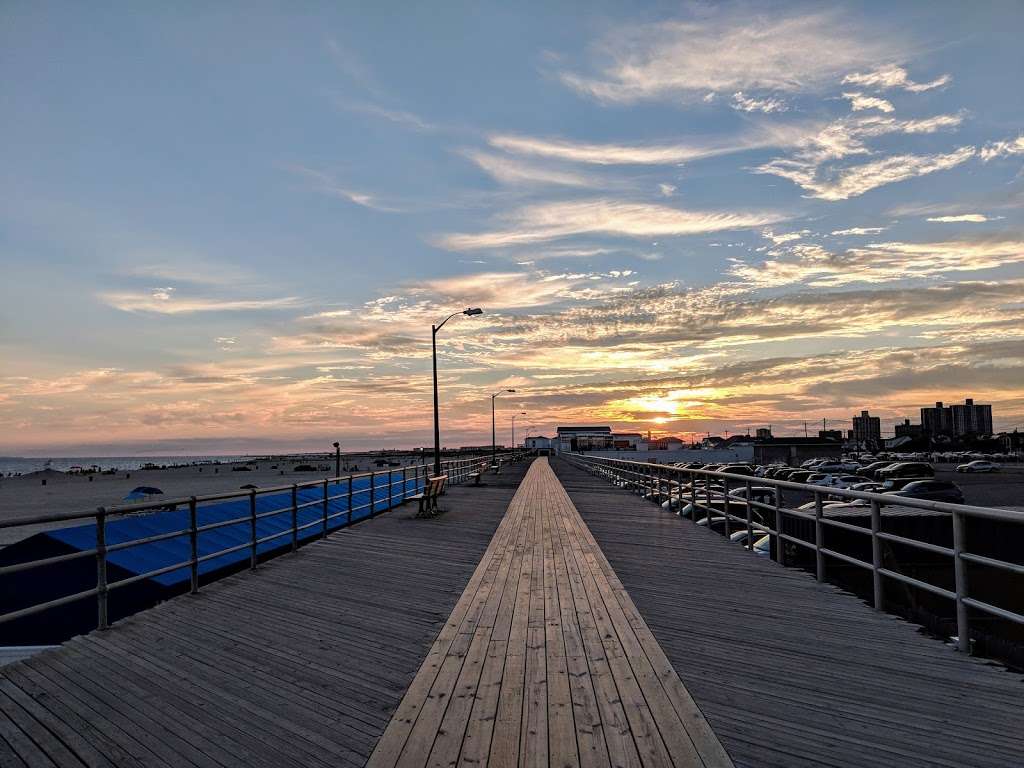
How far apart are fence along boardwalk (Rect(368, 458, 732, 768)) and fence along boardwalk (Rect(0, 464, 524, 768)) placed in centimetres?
29

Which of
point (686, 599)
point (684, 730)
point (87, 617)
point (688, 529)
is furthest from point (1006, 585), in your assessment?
point (87, 617)

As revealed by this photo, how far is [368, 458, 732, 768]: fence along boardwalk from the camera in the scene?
4367mm

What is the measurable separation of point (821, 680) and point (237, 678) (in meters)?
4.68

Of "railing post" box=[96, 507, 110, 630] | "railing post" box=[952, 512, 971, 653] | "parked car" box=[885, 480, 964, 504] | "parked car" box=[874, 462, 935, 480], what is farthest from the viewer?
"parked car" box=[874, 462, 935, 480]

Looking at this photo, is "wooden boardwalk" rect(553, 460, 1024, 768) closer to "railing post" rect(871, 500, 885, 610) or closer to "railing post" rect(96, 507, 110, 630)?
"railing post" rect(871, 500, 885, 610)

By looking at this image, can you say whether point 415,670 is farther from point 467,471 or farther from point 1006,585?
point 467,471

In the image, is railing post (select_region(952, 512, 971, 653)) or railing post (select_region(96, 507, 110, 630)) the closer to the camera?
railing post (select_region(952, 512, 971, 653))

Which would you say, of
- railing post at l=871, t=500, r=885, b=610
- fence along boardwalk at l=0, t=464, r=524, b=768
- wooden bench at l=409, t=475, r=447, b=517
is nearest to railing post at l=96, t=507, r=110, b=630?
fence along boardwalk at l=0, t=464, r=524, b=768

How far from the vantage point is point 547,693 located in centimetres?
540

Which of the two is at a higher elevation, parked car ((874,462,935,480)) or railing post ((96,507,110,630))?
railing post ((96,507,110,630))

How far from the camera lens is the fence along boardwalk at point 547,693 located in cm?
437

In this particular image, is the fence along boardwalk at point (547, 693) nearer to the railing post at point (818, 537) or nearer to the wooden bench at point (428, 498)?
the railing post at point (818, 537)

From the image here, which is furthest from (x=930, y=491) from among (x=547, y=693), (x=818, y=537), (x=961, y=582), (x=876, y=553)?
Answer: (x=547, y=693)

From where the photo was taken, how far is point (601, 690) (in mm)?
5449
